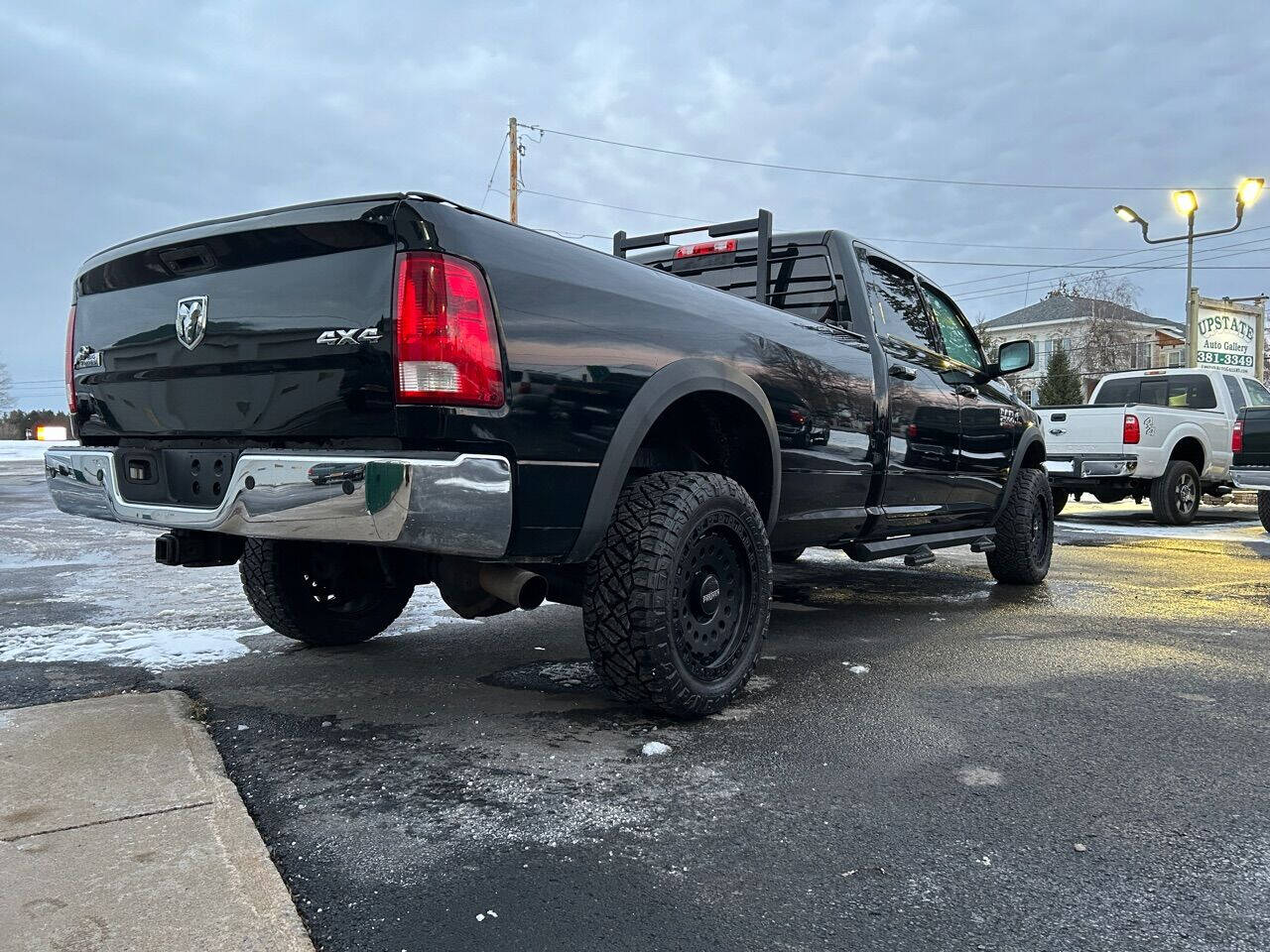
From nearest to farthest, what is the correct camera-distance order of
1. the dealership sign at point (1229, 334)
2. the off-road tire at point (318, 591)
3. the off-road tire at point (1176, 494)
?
the off-road tire at point (318, 591) → the off-road tire at point (1176, 494) → the dealership sign at point (1229, 334)

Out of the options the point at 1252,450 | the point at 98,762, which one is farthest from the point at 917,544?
the point at 1252,450

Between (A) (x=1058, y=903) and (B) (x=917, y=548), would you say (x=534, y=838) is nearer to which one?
(A) (x=1058, y=903)

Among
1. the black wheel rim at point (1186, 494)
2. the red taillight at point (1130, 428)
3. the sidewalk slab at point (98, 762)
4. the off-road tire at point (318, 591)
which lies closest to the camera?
the sidewalk slab at point (98, 762)

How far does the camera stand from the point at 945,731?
Result: 3.07 meters

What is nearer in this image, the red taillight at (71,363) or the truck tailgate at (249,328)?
the truck tailgate at (249,328)

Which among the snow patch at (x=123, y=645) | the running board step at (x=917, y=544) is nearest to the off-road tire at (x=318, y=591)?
the snow patch at (x=123, y=645)

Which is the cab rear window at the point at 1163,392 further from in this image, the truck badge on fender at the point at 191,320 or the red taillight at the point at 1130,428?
the truck badge on fender at the point at 191,320

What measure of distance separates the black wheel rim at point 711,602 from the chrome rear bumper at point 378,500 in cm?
74

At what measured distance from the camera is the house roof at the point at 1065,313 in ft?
131

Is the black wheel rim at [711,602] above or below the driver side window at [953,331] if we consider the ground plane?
below

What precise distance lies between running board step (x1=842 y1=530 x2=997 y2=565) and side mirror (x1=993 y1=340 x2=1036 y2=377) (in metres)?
1.01

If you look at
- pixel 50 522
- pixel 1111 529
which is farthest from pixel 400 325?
pixel 1111 529

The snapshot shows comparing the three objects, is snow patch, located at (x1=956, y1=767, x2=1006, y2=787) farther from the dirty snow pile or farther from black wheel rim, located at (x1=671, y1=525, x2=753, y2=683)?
the dirty snow pile

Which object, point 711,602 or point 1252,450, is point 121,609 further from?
point 1252,450
